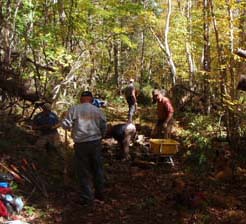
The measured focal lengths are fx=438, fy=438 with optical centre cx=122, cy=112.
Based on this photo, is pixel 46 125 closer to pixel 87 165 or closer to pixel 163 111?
pixel 87 165

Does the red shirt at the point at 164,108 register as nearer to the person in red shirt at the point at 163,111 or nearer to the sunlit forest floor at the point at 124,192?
the person in red shirt at the point at 163,111

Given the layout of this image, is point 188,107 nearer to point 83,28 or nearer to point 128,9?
point 128,9

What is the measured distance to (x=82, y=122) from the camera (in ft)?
25.7

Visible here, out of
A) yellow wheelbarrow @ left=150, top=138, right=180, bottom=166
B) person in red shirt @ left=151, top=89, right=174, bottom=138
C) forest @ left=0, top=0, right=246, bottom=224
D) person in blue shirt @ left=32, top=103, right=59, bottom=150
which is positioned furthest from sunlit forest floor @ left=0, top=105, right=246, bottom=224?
person in red shirt @ left=151, top=89, right=174, bottom=138

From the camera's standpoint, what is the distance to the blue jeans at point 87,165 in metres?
7.80

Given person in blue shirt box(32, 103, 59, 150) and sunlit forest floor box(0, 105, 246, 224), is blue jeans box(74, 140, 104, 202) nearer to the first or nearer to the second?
sunlit forest floor box(0, 105, 246, 224)

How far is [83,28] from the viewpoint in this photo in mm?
15250

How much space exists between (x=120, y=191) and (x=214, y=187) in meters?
2.13

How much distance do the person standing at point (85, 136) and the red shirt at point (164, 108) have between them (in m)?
3.80

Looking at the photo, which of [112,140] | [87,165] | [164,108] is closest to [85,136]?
[87,165]

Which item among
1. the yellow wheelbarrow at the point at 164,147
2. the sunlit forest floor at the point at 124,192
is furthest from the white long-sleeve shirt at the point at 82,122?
A: the yellow wheelbarrow at the point at 164,147

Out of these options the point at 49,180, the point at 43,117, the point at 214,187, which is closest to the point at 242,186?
the point at 214,187

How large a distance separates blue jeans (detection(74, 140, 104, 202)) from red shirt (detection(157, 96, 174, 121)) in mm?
3920

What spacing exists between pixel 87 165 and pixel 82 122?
0.80 meters
